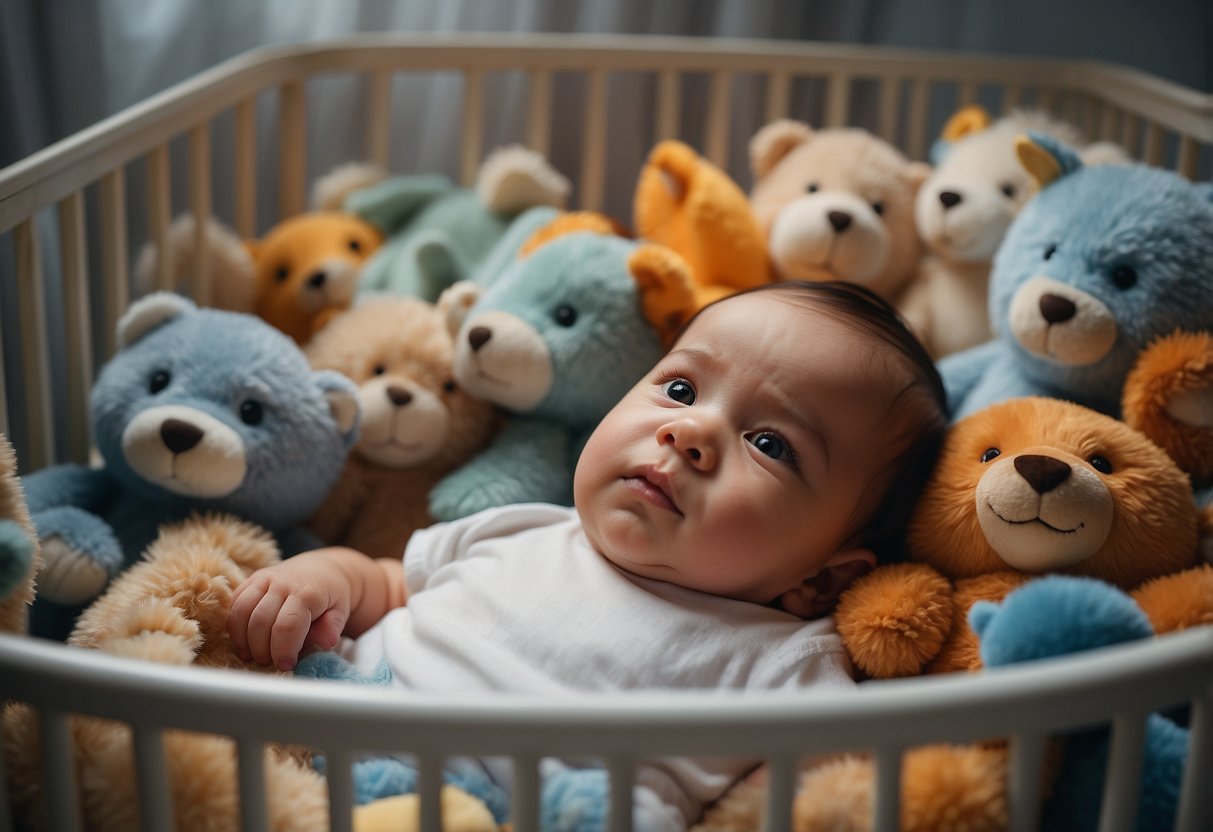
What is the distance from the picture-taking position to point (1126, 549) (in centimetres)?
96

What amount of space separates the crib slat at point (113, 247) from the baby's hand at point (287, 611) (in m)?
0.42

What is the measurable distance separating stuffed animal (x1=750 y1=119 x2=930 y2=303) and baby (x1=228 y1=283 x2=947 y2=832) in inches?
12.5

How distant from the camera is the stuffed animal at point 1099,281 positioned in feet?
3.66

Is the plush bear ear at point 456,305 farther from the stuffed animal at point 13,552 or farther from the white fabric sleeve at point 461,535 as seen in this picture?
the stuffed animal at point 13,552

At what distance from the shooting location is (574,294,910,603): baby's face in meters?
0.96

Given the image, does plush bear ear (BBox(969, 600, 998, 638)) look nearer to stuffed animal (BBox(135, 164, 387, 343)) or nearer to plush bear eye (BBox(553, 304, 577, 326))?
plush bear eye (BBox(553, 304, 577, 326))

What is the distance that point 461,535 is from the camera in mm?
1137

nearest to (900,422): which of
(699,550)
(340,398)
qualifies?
(699,550)

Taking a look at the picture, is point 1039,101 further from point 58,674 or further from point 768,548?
point 58,674

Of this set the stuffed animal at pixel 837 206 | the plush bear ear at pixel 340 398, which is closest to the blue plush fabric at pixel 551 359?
the plush bear ear at pixel 340 398

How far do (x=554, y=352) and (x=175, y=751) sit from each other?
0.61 meters

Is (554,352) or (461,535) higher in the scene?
(554,352)

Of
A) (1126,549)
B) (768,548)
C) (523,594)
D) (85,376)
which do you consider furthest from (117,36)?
(1126,549)

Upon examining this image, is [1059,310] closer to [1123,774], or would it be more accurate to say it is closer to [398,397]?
[1123,774]
